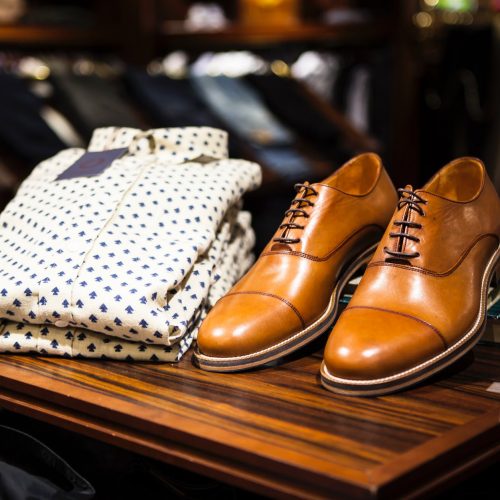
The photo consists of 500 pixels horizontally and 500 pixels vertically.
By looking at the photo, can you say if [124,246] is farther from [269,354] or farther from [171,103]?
[171,103]

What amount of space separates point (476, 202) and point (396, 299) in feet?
0.57

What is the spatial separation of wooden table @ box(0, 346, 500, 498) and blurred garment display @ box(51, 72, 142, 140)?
179 centimetres

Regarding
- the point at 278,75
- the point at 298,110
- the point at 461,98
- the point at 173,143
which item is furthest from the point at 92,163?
the point at 461,98

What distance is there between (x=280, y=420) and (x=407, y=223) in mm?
266

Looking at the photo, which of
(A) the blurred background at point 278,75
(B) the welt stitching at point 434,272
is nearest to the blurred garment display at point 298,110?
(A) the blurred background at point 278,75

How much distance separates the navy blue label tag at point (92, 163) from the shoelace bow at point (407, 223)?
16.7 inches

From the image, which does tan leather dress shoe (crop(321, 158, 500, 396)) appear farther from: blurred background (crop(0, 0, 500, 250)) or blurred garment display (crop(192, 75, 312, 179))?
blurred garment display (crop(192, 75, 312, 179))

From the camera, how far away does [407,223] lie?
89 centimetres

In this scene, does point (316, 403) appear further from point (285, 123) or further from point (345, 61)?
point (345, 61)

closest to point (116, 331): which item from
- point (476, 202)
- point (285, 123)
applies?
point (476, 202)

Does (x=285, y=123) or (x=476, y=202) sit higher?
(x=476, y=202)

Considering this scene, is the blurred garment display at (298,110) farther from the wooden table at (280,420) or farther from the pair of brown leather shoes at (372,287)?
the wooden table at (280,420)

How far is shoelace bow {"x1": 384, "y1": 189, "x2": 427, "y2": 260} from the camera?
881 mm

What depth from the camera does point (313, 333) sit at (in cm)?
92
